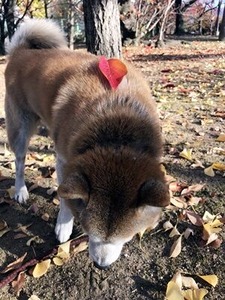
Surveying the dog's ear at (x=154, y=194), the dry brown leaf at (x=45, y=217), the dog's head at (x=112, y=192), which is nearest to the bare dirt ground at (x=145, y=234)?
the dry brown leaf at (x=45, y=217)

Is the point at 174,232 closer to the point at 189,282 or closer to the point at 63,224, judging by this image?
the point at 189,282

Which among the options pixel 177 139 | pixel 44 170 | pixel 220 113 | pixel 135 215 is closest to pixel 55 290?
pixel 135 215

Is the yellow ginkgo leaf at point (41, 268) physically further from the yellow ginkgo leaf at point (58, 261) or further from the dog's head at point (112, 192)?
the dog's head at point (112, 192)

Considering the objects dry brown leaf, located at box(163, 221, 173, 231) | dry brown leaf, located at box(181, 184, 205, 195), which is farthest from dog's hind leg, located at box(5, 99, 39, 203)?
dry brown leaf, located at box(181, 184, 205, 195)

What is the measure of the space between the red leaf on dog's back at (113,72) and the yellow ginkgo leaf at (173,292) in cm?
139

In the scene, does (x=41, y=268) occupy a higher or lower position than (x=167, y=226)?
lower

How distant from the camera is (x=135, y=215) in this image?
2018 millimetres

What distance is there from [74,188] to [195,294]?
1163 mm

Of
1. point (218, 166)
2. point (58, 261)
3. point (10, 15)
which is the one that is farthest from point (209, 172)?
point (10, 15)

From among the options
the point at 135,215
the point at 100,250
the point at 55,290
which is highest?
the point at 135,215

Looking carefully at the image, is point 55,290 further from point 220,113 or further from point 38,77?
point 220,113

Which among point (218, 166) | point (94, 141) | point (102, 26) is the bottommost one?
point (218, 166)

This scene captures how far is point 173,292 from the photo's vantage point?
233 cm

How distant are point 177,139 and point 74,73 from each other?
6.21 feet
